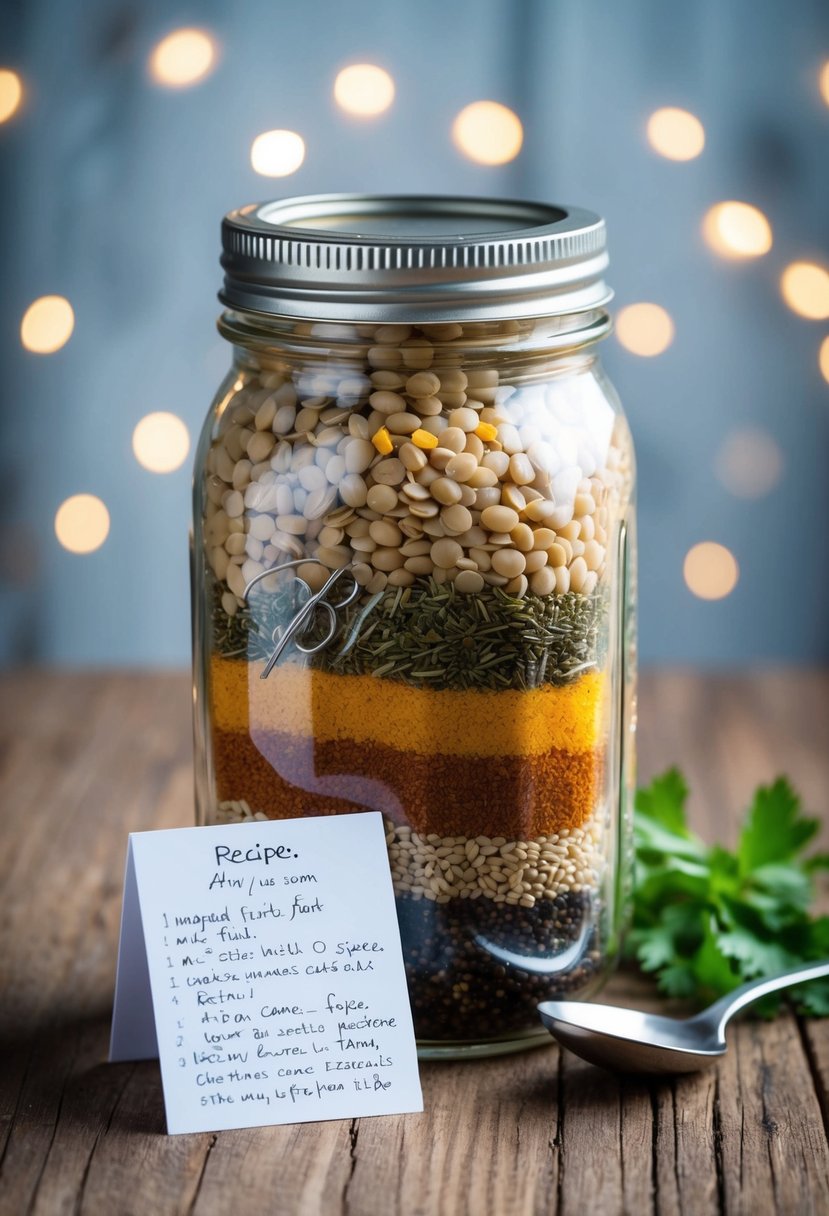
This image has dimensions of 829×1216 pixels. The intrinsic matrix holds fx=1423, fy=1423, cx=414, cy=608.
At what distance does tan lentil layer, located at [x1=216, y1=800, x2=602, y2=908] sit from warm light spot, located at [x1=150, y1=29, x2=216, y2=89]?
0.94 meters

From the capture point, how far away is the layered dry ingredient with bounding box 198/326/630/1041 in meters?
0.74

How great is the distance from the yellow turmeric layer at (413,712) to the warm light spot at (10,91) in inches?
34.6

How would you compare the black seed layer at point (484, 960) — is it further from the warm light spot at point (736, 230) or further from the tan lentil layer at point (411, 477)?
the warm light spot at point (736, 230)

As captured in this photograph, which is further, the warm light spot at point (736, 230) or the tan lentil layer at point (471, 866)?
the warm light spot at point (736, 230)

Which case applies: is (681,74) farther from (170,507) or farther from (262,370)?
(262,370)

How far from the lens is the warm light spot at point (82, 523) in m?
1.55

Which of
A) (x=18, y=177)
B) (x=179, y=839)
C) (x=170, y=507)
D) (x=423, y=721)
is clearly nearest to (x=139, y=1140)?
(x=179, y=839)

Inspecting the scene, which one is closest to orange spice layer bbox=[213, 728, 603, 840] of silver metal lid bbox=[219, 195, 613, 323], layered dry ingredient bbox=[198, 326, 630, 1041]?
layered dry ingredient bbox=[198, 326, 630, 1041]

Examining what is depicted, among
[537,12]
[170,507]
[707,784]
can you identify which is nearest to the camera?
[707,784]

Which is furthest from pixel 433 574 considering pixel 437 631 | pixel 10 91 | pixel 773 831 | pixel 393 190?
pixel 10 91

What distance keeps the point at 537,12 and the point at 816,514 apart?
604mm

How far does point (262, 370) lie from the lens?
31.4 inches

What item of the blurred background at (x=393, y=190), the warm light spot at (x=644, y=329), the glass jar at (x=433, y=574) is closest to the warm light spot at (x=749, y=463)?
the blurred background at (x=393, y=190)

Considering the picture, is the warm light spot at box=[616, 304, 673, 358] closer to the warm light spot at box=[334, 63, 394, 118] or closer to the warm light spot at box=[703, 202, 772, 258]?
the warm light spot at box=[703, 202, 772, 258]
